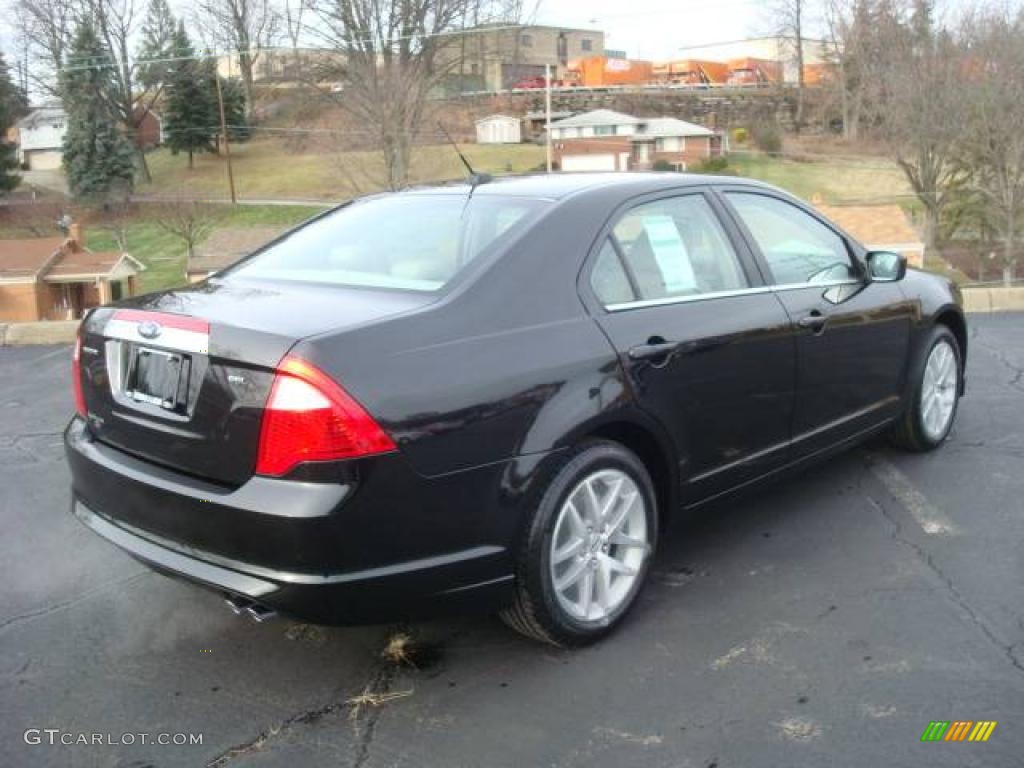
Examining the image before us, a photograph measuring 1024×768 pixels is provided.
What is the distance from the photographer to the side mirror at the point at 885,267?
4602 millimetres

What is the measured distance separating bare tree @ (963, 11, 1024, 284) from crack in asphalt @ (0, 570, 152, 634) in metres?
33.0

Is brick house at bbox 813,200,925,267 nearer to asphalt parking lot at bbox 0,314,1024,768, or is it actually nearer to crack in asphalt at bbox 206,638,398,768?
asphalt parking lot at bbox 0,314,1024,768

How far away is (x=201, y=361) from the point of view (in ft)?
9.27

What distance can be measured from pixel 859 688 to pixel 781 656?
0.28m

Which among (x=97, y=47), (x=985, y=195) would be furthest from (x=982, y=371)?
(x=97, y=47)

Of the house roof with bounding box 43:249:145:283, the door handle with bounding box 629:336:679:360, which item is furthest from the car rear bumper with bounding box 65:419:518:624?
the house roof with bounding box 43:249:145:283

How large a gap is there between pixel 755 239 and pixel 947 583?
1.52 meters

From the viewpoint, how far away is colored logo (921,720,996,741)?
8.79ft

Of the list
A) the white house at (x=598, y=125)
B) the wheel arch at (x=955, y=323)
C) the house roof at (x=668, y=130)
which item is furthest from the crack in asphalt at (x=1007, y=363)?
the white house at (x=598, y=125)

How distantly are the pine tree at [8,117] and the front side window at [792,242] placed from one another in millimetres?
63067

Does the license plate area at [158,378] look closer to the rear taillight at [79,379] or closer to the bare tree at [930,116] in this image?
the rear taillight at [79,379]

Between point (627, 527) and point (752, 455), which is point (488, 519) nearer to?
point (627, 527)

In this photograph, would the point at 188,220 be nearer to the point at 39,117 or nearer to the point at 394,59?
the point at 394,59

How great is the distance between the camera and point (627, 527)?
11.1 feet
